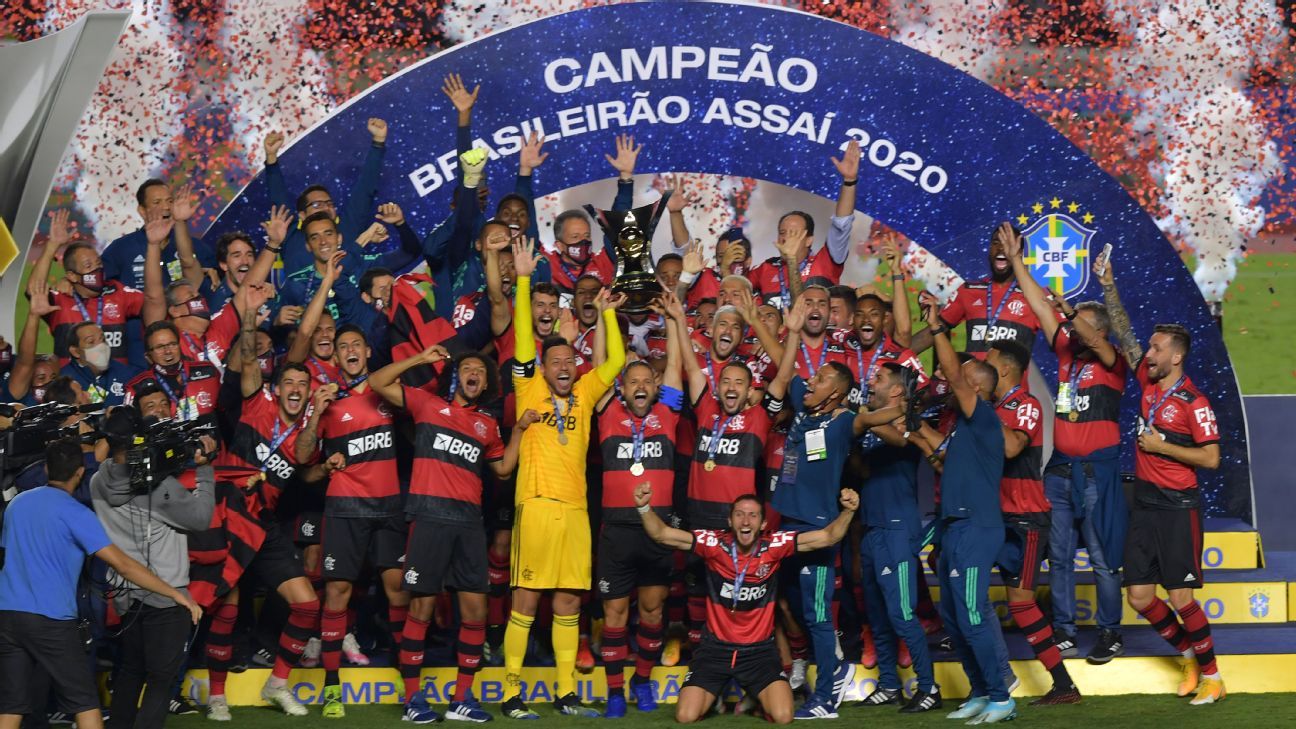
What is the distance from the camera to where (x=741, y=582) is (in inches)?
323

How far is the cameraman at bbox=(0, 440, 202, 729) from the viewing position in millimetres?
6891

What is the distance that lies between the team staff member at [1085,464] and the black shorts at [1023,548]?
1.01 ft

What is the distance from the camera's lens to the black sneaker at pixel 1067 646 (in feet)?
28.6

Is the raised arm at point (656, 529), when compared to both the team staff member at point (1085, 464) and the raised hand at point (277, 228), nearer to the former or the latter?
the team staff member at point (1085, 464)

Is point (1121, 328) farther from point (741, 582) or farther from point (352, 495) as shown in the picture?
point (352, 495)

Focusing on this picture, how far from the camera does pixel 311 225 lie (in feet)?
31.4

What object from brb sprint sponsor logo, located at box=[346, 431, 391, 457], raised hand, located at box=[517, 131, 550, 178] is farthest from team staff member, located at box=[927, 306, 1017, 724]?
raised hand, located at box=[517, 131, 550, 178]

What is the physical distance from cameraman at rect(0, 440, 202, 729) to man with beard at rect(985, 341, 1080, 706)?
13.9 feet

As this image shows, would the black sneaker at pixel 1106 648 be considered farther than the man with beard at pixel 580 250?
No

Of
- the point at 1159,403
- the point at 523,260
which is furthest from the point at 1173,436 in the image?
the point at 523,260

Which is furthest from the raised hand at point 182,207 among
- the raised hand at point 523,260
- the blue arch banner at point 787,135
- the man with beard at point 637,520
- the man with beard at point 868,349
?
the man with beard at point 868,349

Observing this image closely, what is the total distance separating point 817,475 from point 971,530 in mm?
798

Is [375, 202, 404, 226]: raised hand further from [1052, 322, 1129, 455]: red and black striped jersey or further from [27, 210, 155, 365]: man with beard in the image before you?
[1052, 322, 1129, 455]: red and black striped jersey

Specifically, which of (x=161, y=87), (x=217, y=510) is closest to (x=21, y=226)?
(x=161, y=87)
